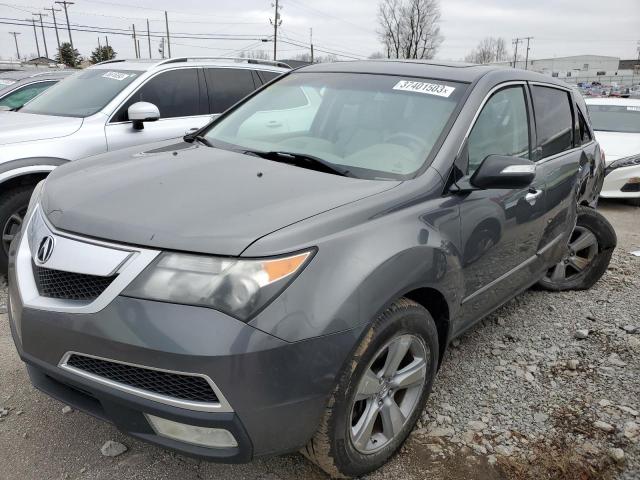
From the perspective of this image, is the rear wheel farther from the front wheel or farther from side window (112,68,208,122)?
the front wheel

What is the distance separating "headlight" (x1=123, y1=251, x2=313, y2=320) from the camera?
1.71 m

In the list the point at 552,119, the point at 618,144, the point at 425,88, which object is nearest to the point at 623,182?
the point at 618,144

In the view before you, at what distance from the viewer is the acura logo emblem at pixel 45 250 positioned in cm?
196

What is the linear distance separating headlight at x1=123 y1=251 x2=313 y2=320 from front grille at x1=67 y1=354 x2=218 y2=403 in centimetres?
25

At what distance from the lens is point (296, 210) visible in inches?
78.2

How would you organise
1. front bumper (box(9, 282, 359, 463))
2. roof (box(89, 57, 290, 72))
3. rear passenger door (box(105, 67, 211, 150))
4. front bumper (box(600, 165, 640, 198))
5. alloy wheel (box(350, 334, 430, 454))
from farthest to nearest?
front bumper (box(600, 165, 640, 198))
roof (box(89, 57, 290, 72))
rear passenger door (box(105, 67, 211, 150))
alloy wheel (box(350, 334, 430, 454))
front bumper (box(9, 282, 359, 463))

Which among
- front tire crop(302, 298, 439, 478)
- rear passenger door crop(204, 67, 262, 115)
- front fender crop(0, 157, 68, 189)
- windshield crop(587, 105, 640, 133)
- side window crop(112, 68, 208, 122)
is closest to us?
front tire crop(302, 298, 439, 478)

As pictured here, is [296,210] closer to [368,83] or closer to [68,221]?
[68,221]

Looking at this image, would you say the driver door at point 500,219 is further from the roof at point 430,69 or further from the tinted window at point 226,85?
the tinted window at point 226,85

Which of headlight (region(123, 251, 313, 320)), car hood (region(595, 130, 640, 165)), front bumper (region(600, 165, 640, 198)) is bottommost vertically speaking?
front bumper (region(600, 165, 640, 198))

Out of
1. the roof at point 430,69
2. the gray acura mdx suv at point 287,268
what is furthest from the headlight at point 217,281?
the roof at point 430,69

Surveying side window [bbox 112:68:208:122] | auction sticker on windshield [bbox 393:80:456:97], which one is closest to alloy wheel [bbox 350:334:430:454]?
auction sticker on windshield [bbox 393:80:456:97]

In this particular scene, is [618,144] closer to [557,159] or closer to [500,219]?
[557,159]

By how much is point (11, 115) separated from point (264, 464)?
13.7ft
